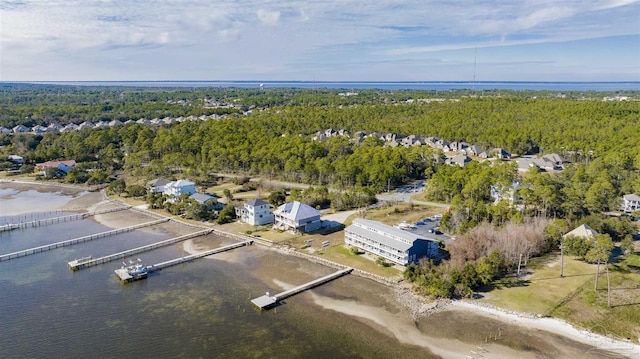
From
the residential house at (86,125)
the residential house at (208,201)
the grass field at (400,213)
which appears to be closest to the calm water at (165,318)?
the residential house at (208,201)

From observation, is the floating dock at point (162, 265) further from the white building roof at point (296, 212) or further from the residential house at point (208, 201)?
the residential house at point (208, 201)

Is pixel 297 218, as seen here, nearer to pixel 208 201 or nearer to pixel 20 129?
pixel 208 201

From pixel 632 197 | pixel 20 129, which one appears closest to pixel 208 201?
pixel 632 197

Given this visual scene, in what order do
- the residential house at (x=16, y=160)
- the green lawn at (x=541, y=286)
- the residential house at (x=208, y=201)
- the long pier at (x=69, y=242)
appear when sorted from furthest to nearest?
the residential house at (x=16, y=160)
the residential house at (x=208, y=201)
the long pier at (x=69, y=242)
the green lawn at (x=541, y=286)

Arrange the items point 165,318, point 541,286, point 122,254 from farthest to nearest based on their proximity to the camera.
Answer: point 122,254, point 541,286, point 165,318

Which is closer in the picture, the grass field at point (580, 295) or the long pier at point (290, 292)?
the grass field at point (580, 295)

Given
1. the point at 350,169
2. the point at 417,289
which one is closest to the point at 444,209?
the point at 350,169

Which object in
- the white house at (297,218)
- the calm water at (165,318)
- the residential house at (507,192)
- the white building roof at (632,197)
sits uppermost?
the residential house at (507,192)
